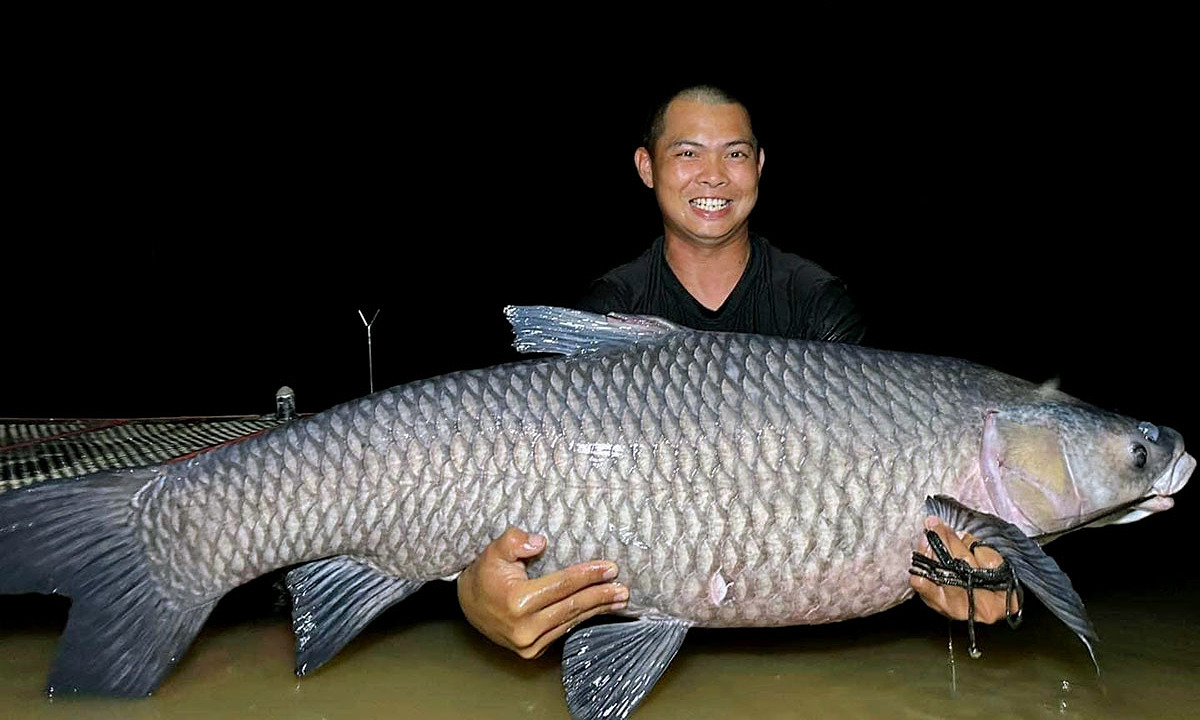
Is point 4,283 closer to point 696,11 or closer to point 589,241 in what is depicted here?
point 589,241

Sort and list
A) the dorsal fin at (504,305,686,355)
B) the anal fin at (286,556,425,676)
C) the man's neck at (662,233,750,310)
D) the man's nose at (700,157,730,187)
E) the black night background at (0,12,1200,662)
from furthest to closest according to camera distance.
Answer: the black night background at (0,12,1200,662) < the man's neck at (662,233,750,310) < the man's nose at (700,157,730,187) < the dorsal fin at (504,305,686,355) < the anal fin at (286,556,425,676)

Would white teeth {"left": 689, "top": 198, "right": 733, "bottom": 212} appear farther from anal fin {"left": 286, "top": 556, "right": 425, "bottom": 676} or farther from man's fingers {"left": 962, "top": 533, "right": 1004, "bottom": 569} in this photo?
anal fin {"left": 286, "top": 556, "right": 425, "bottom": 676}

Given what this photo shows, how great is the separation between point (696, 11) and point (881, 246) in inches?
102

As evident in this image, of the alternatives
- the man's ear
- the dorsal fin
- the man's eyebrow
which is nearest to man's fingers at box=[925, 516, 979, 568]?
the dorsal fin

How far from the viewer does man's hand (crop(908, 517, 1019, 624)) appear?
82.2 inches

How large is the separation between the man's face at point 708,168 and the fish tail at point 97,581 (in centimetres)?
161

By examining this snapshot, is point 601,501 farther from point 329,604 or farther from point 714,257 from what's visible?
point 714,257

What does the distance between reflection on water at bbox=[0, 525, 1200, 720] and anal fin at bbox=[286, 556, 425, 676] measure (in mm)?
122

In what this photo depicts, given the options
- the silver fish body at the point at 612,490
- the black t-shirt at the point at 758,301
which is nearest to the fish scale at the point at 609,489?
the silver fish body at the point at 612,490

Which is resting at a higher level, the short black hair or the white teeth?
the short black hair

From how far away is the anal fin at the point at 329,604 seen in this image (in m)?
2.15

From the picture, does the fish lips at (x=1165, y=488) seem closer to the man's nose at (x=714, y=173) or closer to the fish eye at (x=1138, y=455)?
the fish eye at (x=1138, y=455)

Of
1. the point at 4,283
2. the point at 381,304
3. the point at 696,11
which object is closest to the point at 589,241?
the point at 381,304

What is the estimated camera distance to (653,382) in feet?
7.13
